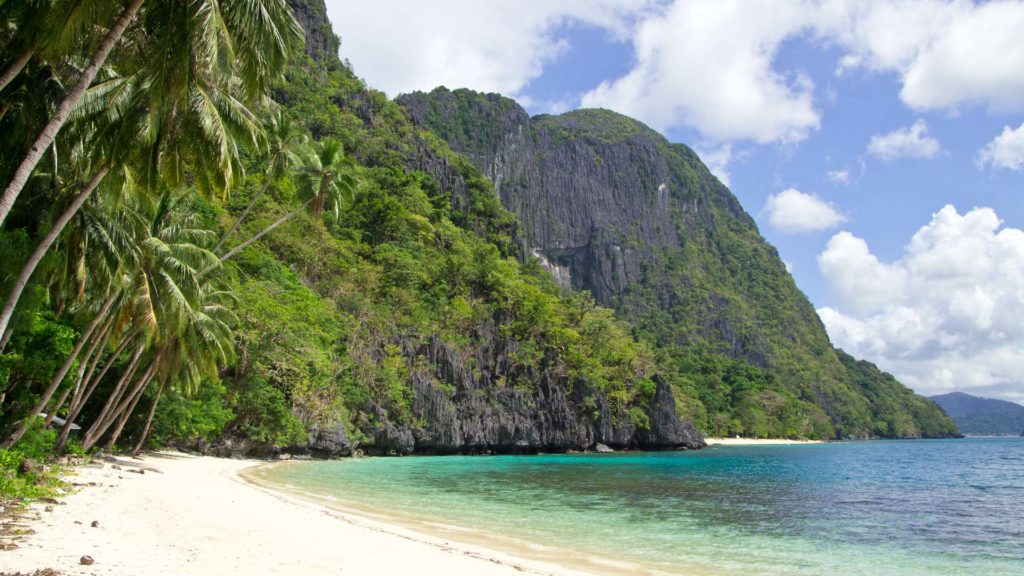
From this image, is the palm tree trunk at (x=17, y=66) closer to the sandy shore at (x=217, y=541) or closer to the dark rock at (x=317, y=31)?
the sandy shore at (x=217, y=541)

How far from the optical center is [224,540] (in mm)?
9000

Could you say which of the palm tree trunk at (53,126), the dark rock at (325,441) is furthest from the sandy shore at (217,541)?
the dark rock at (325,441)

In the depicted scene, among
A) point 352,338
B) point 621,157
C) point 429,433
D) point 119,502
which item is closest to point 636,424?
point 429,433

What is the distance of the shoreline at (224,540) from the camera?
22.9 ft

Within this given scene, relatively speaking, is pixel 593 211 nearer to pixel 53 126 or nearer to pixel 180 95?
pixel 180 95

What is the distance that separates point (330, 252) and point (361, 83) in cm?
4922

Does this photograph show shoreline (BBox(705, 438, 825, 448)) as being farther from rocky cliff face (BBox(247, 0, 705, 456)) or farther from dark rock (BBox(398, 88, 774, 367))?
dark rock (BBox(398, 88, 774, 367))

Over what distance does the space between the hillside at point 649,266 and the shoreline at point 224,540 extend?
104 meters

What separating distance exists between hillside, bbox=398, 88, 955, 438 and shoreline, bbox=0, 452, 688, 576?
10426 centimetres

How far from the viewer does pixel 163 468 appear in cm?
1967

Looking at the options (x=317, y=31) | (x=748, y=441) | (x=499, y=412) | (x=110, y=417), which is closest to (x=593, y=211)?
(x=748, y=441)

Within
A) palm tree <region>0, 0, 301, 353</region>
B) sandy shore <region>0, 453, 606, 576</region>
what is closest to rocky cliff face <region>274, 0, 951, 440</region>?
sandy shore <region>0, 453, 606, 576</region>

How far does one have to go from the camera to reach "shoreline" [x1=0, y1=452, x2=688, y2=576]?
22.9ft

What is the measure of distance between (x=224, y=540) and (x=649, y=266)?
513 feet
